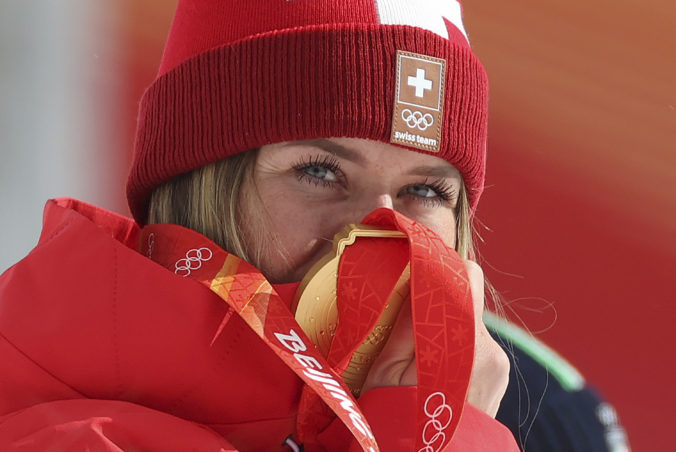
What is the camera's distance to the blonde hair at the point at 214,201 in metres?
1.62

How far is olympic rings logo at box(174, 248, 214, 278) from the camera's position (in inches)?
55.9

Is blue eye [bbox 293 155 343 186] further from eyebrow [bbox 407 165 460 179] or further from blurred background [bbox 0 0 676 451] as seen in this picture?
blurred background [bbox 0 0 676 451]

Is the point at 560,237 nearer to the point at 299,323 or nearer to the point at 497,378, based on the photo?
the point at 497,378

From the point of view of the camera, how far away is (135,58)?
2.61 meters

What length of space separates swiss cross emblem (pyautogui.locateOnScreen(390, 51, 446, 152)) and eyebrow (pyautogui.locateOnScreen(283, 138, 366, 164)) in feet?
0.26

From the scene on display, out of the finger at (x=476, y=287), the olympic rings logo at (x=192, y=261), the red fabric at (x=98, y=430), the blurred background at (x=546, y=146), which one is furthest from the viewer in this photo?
the blurred background at (x=546, y=146)

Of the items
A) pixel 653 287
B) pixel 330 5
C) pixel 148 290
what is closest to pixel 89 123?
pixel 330 5

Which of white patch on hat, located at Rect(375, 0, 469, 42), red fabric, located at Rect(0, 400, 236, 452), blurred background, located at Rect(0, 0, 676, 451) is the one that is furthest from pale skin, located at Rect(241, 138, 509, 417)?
blurred background, located at Rect(0, 0, 676, 451)

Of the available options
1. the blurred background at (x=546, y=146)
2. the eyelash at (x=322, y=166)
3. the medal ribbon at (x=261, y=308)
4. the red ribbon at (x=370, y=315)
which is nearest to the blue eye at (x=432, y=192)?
the eyelash at (x=322, y=166)

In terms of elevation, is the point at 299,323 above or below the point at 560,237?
above

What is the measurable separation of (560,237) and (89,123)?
4.68 ft

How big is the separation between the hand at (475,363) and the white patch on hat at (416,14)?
0.48 metres

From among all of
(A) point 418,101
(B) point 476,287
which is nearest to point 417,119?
(A) point 418,101

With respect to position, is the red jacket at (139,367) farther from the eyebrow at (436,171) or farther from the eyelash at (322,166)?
the eyebrow at (436,171)
